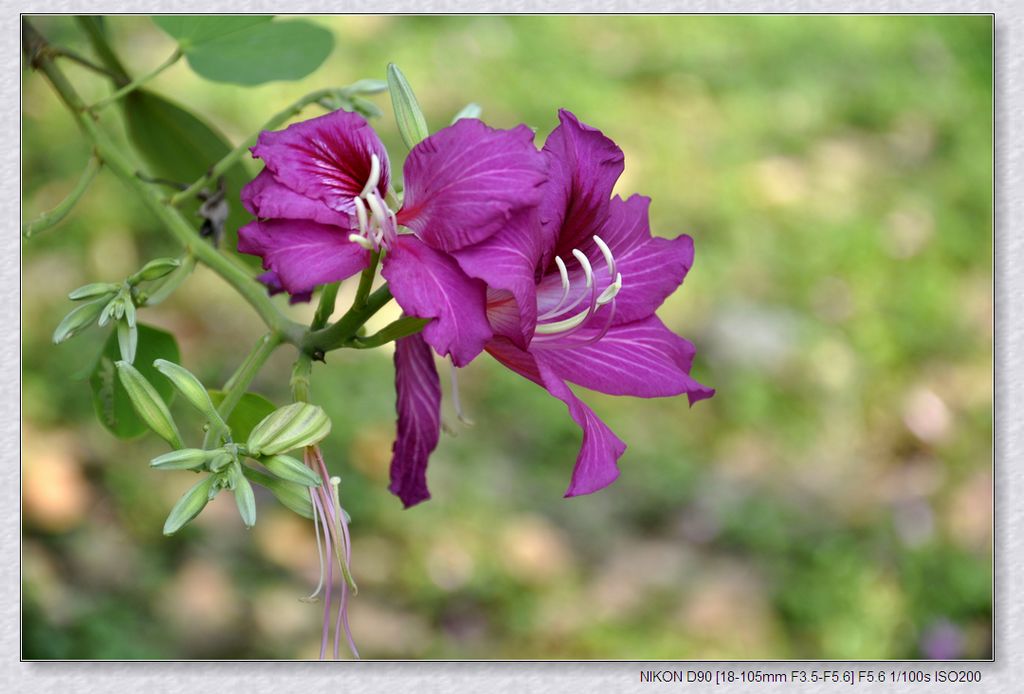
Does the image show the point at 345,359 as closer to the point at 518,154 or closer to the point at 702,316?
the point at 702,316

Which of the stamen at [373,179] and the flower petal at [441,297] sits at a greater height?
the stamen at [373,179]

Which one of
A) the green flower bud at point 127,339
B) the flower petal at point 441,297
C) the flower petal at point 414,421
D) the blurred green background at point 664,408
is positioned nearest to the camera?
the flower petal at point 441,297

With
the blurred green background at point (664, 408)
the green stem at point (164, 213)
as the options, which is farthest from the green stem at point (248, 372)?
the blurred green background at point (664, 408)

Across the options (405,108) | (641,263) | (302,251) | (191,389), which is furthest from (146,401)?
(641,263)

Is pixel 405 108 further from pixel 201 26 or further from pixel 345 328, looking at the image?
pixel 201 26

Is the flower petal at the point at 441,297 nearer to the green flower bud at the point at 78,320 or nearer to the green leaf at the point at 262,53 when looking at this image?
the green flower bud at the point at 78,320
